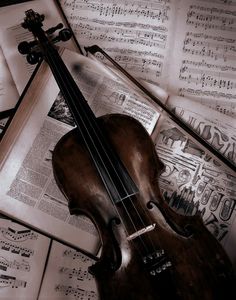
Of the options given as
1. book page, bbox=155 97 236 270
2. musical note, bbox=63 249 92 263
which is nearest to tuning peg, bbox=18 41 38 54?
book page, bbox=155 97 236 270

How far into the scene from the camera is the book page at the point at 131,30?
1.10 m

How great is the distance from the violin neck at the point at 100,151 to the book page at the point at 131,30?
31 centimetres

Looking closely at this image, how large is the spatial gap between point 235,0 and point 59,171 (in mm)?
805

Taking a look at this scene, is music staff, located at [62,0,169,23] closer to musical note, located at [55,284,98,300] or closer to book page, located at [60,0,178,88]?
book page, located at [60,0,178,88]

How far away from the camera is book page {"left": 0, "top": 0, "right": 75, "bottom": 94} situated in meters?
1.04

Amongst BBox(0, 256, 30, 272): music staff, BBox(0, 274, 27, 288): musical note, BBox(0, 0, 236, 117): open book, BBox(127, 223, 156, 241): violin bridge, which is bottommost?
BBox(0, 274, 27, 288): musical note

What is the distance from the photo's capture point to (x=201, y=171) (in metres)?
0.96

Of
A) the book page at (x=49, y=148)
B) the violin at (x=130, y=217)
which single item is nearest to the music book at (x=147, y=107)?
the book page at (x=49, y=148)

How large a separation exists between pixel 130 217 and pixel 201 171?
0.29 meters

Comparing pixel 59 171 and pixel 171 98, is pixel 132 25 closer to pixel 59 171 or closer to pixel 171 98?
pixel 171 98

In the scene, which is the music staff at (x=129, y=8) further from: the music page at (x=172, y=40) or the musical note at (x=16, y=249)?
the musical note at (x=16, y=249)

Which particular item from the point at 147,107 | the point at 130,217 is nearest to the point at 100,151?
the point at 130,217

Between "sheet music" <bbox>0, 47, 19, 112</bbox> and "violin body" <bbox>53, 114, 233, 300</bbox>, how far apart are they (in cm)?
28

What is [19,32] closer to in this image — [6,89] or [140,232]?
[6,89]
